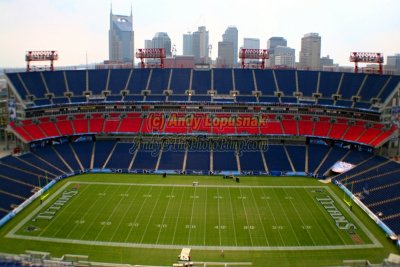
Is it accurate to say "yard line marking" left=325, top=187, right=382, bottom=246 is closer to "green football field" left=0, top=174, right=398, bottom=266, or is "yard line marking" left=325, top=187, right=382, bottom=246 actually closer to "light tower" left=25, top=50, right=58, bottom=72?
"green football field" left=0, top=174, right=398, bottom=266

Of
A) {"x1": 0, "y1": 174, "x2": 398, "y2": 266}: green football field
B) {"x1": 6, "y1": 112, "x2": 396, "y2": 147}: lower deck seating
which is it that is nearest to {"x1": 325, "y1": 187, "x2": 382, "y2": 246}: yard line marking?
{"x1": 0, "y1": 174, "x2": 398, "y2": 266}: green football field

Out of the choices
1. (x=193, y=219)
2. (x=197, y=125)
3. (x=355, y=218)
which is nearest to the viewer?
(x=193, y=219)

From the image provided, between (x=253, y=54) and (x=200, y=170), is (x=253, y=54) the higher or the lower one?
the higher one

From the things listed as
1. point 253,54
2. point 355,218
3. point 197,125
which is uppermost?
point 253,54

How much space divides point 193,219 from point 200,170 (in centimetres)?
1609

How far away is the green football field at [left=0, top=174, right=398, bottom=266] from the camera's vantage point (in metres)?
34.5

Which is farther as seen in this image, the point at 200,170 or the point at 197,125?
the point at 197,125

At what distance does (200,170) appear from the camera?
2190 inches

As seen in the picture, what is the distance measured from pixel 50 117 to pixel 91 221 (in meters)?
27.7

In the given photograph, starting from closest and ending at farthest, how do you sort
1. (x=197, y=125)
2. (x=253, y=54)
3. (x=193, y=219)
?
(x=193, y=219)
(x=197, y=125)
(x=253, y=54)

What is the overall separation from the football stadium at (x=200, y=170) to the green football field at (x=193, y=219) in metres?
0.18

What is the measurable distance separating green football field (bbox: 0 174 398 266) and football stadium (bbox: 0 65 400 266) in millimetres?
182

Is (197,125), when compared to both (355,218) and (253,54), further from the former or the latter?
(355,218)

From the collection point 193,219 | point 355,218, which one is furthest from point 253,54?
point 193,219
